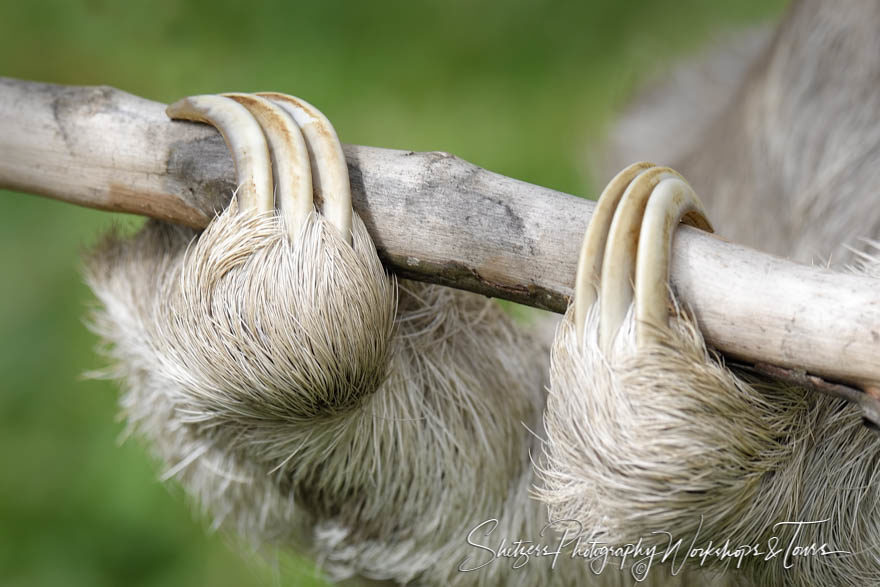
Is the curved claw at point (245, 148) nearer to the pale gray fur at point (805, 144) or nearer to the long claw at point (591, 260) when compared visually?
the long claw at point (591, 260)

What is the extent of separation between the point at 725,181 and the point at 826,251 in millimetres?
281

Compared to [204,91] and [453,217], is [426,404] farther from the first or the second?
[204,91]

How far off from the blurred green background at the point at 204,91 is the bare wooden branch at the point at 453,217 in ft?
3.97

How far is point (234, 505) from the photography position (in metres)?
0.73

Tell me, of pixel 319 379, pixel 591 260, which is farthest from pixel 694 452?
pixel 319 379

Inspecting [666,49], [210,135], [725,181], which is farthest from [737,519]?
[666,49]

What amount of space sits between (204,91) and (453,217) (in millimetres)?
1847

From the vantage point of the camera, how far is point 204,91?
2178 mm

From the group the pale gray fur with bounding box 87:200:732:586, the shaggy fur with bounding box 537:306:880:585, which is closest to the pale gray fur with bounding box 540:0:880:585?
the shaggy fur with bounding box 537:306:880:585

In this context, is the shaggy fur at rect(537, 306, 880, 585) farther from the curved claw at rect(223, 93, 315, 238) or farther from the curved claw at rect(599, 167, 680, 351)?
the curved claw at rect(223, 93, 315, 238)

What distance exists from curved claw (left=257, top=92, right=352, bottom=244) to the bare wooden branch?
2 cm

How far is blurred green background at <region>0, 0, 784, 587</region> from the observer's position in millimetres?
1728

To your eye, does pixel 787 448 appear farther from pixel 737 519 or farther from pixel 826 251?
pixel 826 251

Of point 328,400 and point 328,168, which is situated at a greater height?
point 328,168
